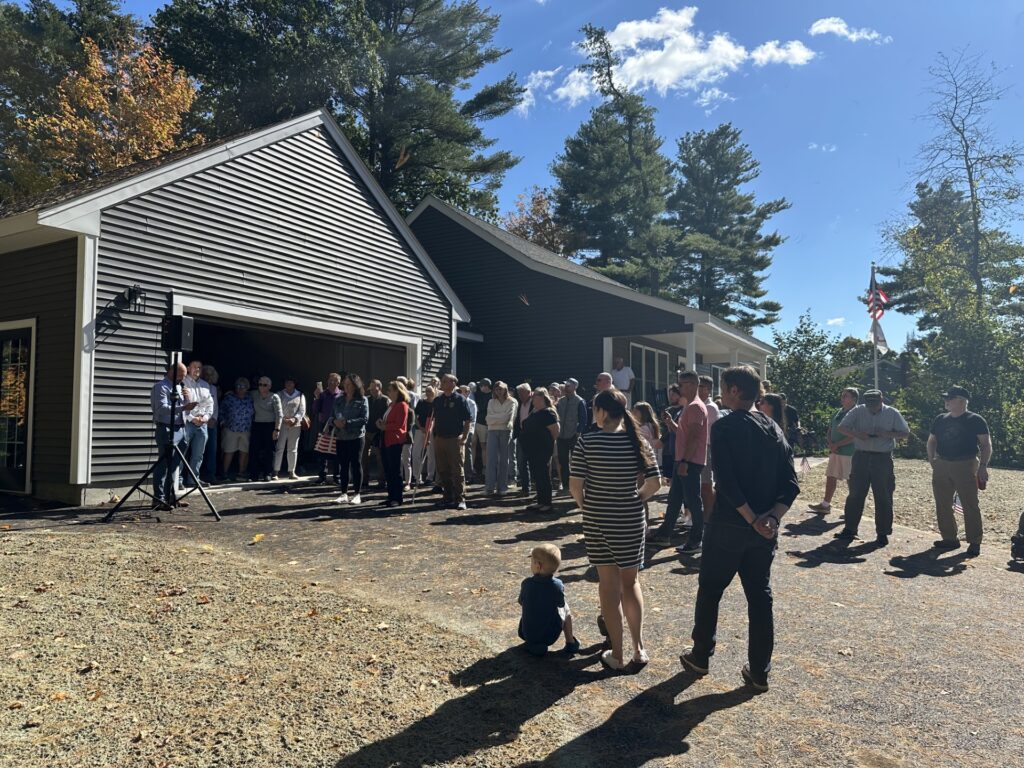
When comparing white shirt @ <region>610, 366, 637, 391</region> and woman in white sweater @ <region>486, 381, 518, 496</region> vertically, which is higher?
white shirt @ <region>610, 366, 637, 391</region>

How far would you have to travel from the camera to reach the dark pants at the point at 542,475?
30.6ft

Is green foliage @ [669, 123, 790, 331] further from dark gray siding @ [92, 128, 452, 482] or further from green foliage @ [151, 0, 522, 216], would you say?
dark gray siding @ [92, 128, 452, 482]

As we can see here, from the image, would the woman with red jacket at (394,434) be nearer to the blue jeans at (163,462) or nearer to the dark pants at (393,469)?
the dark pants at (393,469)

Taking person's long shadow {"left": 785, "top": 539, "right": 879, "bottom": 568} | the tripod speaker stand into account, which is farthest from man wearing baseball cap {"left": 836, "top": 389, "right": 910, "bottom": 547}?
the tripod speaker stand

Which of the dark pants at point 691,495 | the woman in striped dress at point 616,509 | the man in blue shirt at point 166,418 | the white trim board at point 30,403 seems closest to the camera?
the woman in striped dress at point 616,509

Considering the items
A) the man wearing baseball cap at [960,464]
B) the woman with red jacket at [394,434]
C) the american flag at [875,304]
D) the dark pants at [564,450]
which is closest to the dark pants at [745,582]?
the man wearing baseball cap at [960,464]

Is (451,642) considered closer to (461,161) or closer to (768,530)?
(768,530)

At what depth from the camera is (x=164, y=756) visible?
306 cm

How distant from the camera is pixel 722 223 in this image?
153ft

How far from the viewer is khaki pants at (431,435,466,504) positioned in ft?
32.1

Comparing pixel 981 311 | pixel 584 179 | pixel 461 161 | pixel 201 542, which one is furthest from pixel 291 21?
pixel 981 311

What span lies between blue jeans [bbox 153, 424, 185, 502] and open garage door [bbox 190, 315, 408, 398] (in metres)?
6.68

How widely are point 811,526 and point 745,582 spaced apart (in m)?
6.18

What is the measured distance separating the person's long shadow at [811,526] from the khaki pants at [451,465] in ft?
14.7
